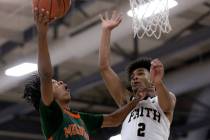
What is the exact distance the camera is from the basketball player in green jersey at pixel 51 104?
2.91 metres

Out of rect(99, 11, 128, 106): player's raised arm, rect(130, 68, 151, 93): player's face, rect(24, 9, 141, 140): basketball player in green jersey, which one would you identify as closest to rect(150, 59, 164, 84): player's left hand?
rect(130, 68, 151, 93): player's face

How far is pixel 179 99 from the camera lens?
10852mm

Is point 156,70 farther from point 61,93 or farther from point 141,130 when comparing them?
point 61,93

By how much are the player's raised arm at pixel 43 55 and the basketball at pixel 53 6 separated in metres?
0.29

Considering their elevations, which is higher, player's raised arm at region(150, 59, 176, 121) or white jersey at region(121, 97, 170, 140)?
player's raised arm at region(150, 59, 176, 121)

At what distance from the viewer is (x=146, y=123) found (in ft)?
11.8

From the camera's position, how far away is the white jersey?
3.57m

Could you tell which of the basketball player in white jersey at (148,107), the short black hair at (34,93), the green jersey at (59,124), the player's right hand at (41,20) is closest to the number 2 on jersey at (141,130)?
the basketball player in white jersey at (148,107)

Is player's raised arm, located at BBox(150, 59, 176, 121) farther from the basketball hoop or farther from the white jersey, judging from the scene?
the basketball hoop

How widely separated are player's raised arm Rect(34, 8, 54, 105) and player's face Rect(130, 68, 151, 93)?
2.63ft

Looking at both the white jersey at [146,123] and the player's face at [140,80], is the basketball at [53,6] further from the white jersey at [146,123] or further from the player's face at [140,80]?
the white jersey at [146,123]

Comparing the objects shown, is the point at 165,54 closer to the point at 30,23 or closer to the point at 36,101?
the point at 30,23

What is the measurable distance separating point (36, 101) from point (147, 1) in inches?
85.7

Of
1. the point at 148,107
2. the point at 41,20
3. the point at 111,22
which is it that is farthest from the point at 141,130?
the point at 41,20
